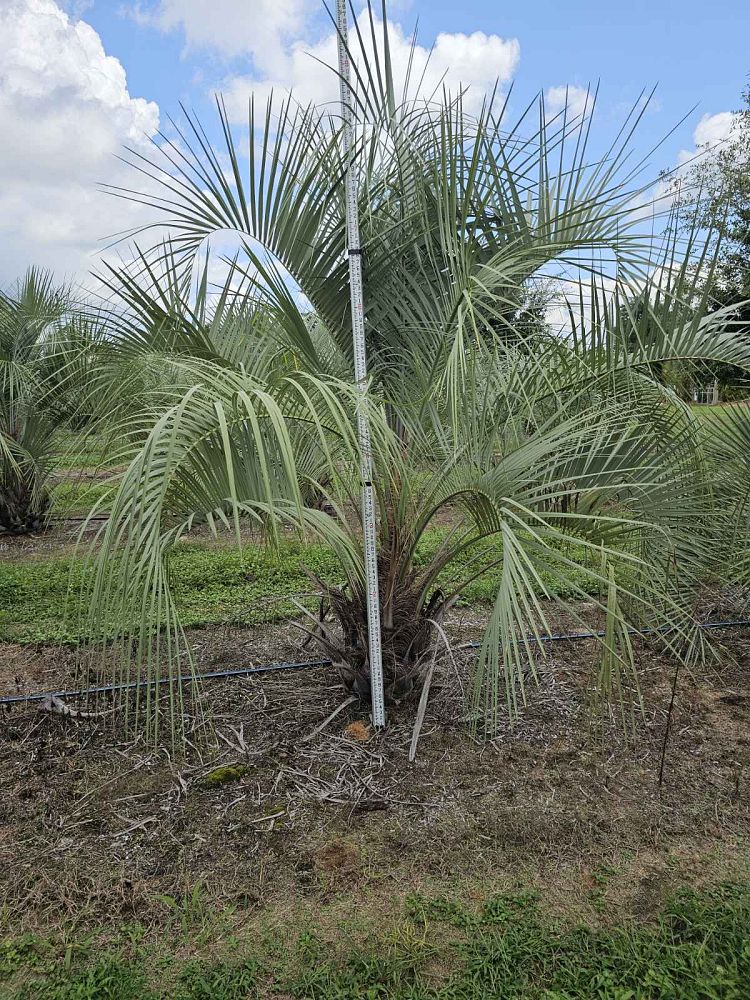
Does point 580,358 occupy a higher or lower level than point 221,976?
higher

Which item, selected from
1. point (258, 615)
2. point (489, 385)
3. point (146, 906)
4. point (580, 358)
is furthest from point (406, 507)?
point (258, 615)

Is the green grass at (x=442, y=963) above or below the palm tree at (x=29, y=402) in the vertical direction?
below

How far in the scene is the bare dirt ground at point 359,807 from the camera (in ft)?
6.12

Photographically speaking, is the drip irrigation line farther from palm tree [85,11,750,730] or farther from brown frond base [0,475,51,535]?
brown frond base [0,475,51,535]

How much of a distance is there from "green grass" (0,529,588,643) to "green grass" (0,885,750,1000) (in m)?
1.81

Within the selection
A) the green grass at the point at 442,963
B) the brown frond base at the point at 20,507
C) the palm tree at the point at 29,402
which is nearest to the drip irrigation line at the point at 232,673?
the green grass at the point at 442,963

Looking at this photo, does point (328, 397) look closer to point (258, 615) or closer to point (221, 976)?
point (221, 976)

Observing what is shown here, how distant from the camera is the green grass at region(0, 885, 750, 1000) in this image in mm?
1547

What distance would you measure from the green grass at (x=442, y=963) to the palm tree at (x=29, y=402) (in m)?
3.77

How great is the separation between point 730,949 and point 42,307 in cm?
574

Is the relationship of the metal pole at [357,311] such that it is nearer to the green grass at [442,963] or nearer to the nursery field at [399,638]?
the nursery field at [399,638]

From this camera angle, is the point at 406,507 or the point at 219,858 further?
the point at 406,507

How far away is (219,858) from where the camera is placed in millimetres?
1970

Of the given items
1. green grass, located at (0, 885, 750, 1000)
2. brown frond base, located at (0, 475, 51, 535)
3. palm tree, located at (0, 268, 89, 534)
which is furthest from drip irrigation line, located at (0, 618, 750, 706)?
brown frond base, located at (0, 475, 51, 535)
